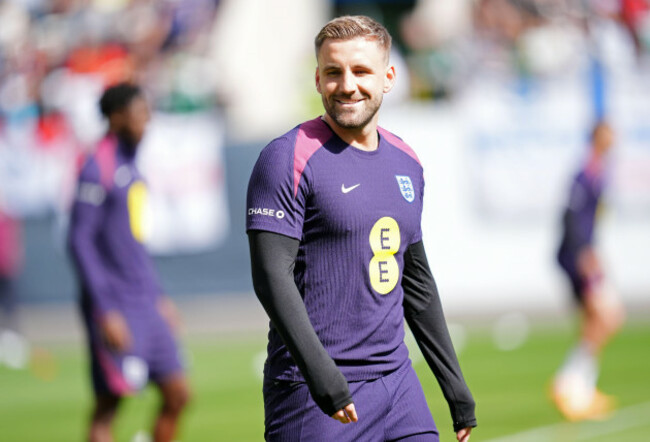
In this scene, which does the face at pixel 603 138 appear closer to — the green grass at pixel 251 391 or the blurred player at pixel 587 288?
the blurred player at pixel 587 288

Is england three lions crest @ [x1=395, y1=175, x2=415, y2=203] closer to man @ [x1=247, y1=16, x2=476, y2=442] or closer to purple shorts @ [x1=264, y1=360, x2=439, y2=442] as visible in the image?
man @ [x1=247, y1=16, x2=476, y2=442]

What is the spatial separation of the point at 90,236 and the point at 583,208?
5.67 m

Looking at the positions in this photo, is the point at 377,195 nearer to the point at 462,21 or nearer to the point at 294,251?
the point at 294,251

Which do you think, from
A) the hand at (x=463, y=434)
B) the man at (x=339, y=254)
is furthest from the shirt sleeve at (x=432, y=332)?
the man at (x=339, y=254)

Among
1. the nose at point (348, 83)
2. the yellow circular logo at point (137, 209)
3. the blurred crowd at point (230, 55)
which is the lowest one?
the yellow circular logo at point (137, 209)

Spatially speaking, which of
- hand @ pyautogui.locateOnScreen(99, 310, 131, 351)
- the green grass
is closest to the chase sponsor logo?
hand @ pyautogui.locateOnScreen(99, 310, 131, 351)

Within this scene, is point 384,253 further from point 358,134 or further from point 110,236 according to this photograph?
point 110,236

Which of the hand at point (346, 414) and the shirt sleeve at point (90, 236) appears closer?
the hand at point (346, 414)

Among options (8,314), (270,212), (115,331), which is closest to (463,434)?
(270,212)

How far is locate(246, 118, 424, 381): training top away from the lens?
3.96 meters

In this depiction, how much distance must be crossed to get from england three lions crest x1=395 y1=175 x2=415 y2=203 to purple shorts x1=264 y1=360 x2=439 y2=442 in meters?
0.65

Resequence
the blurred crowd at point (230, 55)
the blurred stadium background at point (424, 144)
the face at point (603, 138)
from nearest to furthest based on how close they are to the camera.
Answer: the face at point (603, 138) → the blurred stadium background at point (424, 144) → the blurred crowd at point (230, 55)

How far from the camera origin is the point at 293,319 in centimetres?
384

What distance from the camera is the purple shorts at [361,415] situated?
398cm
